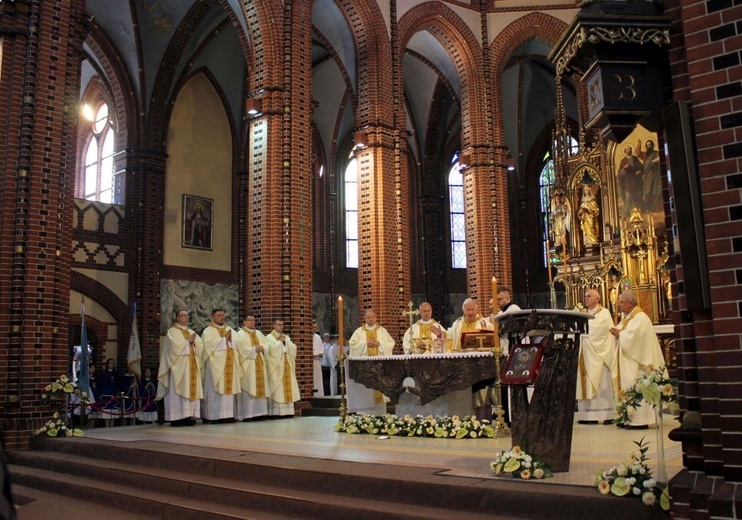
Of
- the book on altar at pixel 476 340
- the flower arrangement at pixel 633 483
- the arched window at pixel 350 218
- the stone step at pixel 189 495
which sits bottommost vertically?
the stone step at pixel 189 495

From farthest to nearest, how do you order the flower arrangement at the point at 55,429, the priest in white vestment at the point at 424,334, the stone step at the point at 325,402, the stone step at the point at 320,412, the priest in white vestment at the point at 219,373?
the stone step at the point at 325,402
the stone step at the point at 320,412
the priest in white vestment at the point at 219,373
the priest in white vestment at the point at 424,334
the flower arrangement at the point at 55,429

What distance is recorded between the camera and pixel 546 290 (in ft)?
84.8

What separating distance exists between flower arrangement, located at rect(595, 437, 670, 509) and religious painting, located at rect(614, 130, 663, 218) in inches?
534

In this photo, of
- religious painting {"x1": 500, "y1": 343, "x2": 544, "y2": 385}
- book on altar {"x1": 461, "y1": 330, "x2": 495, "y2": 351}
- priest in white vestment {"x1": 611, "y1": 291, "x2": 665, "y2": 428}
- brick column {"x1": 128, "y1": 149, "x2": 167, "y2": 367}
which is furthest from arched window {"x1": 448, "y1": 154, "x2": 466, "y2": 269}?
religious painting {"x1": 500, "y1": 343, "x2": 544, "y2": 385}

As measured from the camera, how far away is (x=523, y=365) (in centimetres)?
584

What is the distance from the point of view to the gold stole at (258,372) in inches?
488

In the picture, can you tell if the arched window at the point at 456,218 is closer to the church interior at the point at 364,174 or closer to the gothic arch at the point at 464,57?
the church interior at the point at 364,174

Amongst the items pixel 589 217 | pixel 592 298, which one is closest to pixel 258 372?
pixel 592 298

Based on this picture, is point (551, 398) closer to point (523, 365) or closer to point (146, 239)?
point (523, 365)

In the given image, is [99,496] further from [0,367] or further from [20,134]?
[20,134]

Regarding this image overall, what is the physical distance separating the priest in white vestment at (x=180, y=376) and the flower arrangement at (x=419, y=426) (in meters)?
3.14

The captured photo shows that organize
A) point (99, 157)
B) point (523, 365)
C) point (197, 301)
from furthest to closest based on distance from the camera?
point (99, 157), point (197, 301), point (523, 365)

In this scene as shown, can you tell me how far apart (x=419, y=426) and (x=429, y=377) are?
25.0 inches

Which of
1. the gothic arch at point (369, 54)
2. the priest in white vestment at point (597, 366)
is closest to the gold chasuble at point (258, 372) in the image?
the priest in white vestment at point (597, 366)
